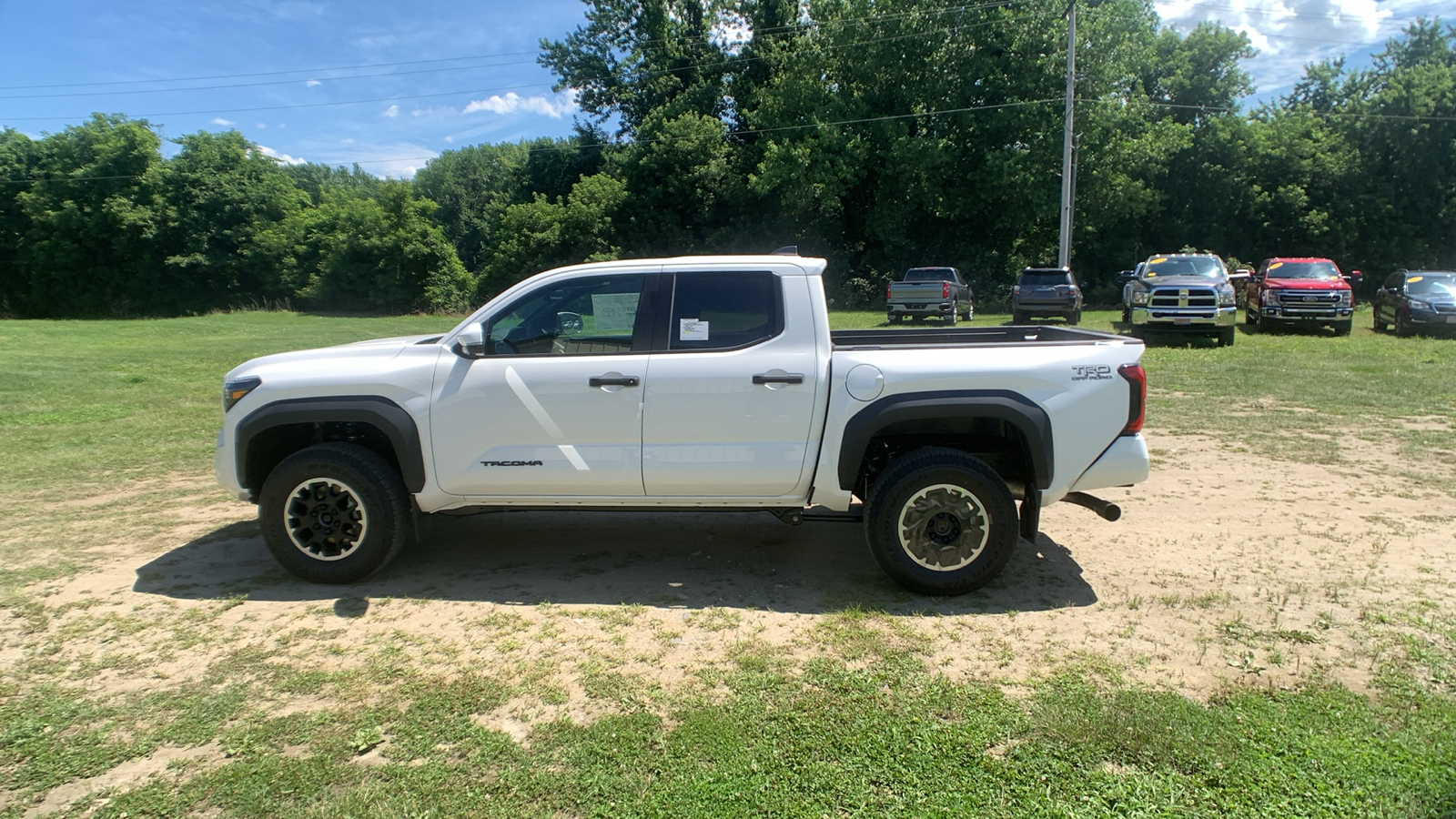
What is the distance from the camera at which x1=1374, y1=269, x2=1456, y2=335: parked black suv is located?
20.0 m

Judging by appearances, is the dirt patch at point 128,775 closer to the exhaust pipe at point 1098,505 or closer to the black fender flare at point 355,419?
the black fender flare at point 355,419

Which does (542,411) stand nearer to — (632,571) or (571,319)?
(571,319)

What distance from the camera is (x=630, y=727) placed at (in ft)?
11.2

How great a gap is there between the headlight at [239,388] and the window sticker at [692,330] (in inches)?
96.4

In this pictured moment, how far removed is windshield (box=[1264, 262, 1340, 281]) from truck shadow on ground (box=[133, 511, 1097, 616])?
66.5 ft

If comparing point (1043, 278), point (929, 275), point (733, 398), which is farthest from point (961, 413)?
point (929, 275)

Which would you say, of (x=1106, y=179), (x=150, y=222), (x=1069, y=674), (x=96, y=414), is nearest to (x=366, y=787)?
(x=1069, y=674)

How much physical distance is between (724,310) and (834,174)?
113 feet

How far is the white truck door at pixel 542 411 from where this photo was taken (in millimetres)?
4832

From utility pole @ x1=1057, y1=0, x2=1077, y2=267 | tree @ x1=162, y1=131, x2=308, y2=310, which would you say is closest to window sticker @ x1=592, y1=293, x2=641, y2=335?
utility pole @ x1=1057, y1=0, x2=1077, y2=267

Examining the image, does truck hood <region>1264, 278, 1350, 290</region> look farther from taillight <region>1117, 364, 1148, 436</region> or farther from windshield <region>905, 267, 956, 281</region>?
taillight <region>1117, 364, 1148, 436</region>

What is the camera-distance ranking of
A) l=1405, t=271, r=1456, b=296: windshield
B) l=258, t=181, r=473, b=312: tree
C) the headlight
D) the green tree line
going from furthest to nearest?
l=258, t=181, r=473, b=312: tree, the green tree line, l=1405, t=271, r=1456, b=296: windshield, the headlight

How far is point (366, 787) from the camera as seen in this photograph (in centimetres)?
306

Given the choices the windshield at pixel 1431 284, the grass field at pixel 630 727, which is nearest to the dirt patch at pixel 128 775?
the grass field at pixel 630 727
